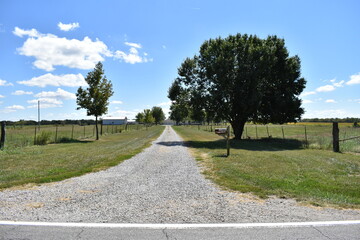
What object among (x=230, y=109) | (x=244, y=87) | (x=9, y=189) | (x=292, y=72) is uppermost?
(x=292, y=72)

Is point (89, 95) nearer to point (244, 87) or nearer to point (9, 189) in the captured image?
point (244, 87)

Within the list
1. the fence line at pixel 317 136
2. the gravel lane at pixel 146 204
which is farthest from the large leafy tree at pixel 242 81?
the gravel lane at pixel 146 204

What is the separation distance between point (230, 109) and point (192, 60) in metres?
7.41

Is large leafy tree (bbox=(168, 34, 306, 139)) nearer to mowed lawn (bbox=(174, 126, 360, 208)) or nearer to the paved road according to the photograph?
mowed lawn (bbox=(174, 126, 360, 208))

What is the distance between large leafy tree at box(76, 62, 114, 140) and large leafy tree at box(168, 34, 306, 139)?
26.0ft

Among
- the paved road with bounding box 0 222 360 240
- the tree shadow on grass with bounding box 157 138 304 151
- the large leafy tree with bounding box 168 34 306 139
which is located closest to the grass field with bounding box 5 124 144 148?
the tree shadow on grass with bounding box 157 138 304 151

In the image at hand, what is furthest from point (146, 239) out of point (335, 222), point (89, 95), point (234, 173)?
point (89, 95)

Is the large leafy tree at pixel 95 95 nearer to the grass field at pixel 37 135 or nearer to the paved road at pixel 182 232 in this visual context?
the grass field at pixel 37 135

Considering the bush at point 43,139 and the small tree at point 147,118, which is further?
the small tree at point 147,118

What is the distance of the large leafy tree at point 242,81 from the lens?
26.1 meters

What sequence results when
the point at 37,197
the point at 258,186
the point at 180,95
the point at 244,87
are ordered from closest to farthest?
the point at 37,197 < the point at 258,186 < the point at 244,87 < the point at 180,95

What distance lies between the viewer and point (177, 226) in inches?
169

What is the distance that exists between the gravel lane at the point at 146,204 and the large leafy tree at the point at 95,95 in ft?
71.6

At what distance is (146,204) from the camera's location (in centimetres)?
556
